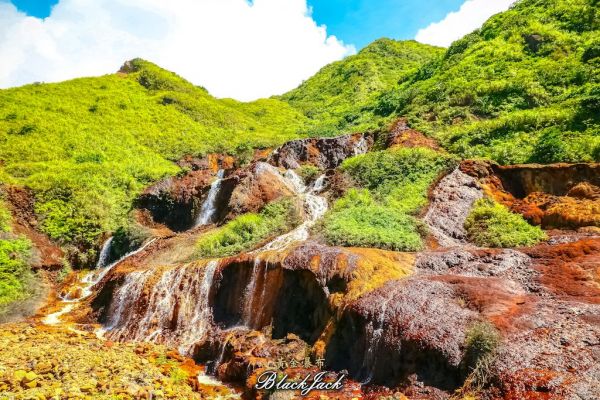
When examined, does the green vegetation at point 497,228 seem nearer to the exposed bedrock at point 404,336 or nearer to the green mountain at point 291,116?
the green mountain at point 291,116

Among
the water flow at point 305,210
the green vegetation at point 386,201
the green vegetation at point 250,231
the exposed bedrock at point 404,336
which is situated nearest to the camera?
the exposed bedrock at point 404,336

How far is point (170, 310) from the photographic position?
14.3 meters

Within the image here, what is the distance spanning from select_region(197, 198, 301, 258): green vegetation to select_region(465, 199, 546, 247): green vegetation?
754 centimetres

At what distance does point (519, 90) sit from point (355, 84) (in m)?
30.8

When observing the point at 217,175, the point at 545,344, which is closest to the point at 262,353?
the point at 545,344

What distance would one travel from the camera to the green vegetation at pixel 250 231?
17.7 m

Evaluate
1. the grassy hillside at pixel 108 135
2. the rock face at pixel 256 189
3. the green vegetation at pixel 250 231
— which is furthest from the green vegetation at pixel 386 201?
the grassy hillside at pixel 108 135

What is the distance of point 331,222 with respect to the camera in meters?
16.3

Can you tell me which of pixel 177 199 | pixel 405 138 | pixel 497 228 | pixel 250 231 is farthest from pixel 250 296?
pixel 405 138

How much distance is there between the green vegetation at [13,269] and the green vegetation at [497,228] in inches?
698

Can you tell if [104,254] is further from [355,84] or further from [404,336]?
[355,84]

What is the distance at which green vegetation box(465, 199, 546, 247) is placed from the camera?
44.8ft

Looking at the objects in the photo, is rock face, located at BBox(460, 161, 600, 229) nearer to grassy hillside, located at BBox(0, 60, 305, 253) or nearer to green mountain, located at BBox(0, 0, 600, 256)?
green mountain, located at BBox(0, 0, 600, 256)

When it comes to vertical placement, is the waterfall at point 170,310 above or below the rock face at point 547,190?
below
